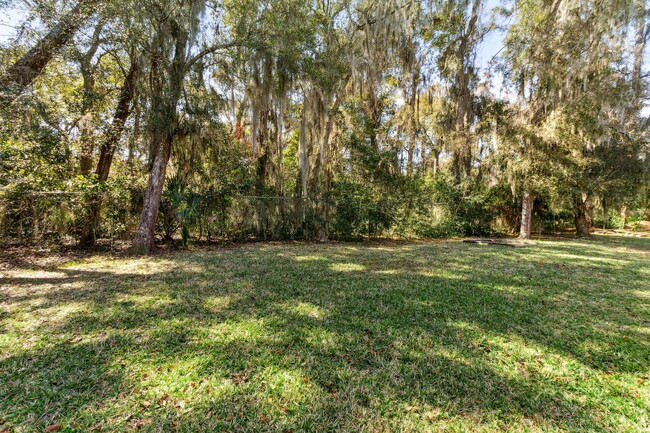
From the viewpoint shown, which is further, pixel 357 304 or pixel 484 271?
pixel 484 271

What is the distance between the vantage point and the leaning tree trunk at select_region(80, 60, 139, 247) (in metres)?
6.46

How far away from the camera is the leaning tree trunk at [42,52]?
4648 millimetres

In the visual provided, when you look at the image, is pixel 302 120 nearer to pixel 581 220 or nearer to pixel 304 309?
pixel 304 309

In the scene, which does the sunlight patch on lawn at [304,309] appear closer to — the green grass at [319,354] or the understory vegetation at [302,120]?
the green grass at [319,354]

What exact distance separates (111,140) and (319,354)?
7760 mm

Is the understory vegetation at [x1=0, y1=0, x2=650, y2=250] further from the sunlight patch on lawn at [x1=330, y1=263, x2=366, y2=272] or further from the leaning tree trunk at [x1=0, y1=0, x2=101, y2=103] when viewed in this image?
the sunlight patch on lawn at [x1=330, y1=263, x2=366, y2=272]

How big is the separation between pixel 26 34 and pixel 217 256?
5034mm

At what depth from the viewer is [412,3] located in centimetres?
819

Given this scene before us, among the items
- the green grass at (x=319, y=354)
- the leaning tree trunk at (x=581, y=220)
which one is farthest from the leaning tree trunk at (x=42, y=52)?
the leaning tree trunk at (x=581, y=220)

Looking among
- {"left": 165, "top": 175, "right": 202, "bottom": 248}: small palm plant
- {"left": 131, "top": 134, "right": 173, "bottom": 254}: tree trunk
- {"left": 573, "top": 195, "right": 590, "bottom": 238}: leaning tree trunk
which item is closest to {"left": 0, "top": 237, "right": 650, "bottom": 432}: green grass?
{"left": 131, "top": 134, "right": 173, "bottom": 254}: tree trunk

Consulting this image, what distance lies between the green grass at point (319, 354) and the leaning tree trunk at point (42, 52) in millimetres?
3076

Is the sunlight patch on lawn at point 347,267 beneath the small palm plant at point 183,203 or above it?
beneath

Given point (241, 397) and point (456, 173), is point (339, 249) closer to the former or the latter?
point (241, 397)

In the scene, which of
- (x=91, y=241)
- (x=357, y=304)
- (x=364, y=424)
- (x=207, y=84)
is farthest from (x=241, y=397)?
(x=207, y=84)
